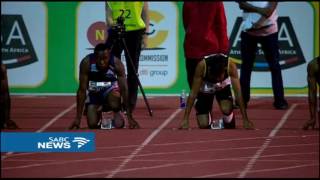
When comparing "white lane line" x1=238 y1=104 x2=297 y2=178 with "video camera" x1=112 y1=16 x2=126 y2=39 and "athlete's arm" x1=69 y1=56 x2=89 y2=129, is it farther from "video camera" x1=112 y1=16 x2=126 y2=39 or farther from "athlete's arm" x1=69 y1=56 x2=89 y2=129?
"video camera" x1=112 y1=16 x2=126 y2=39

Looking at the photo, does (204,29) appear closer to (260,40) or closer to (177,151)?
(260,40)

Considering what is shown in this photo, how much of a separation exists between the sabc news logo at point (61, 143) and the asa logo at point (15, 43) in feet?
15.1

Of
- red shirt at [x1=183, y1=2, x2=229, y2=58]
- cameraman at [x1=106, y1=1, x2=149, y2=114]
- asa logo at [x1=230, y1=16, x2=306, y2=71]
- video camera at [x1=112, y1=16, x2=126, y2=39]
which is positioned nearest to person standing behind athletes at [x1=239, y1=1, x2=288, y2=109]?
red shirt at [x1=183, y1=2, x2=229, y2=58]

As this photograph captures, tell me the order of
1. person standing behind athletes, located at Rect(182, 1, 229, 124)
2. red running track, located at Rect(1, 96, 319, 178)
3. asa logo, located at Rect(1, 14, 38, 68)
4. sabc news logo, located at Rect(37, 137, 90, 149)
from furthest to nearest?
1. asa logo, located at Rect(1, 14, 38, 68)
2. person standing behind athletes, located at Rect(182, 1, 229, 124)
3. sabc news logo, located at Rect(37, 137, 90, 149)
4. red running track, located at Rect(1, 96, 319, 178)

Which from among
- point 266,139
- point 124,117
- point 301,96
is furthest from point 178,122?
point 301,96

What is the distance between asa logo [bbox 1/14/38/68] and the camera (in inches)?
607

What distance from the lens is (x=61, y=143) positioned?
1090cm

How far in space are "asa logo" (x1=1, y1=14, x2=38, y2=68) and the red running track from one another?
1586 mm

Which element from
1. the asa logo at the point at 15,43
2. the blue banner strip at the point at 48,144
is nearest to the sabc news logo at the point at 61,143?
the blue banner strip at the point at 48,144

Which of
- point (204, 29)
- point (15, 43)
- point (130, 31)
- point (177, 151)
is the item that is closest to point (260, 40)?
point (204, 29)

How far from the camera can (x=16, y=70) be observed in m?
15.5

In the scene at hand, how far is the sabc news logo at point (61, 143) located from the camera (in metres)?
10.9

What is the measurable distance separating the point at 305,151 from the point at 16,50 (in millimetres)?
5715

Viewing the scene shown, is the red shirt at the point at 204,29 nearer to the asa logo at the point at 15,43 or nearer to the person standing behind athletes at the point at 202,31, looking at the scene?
the person standing behind athletes at the point at 202,31
